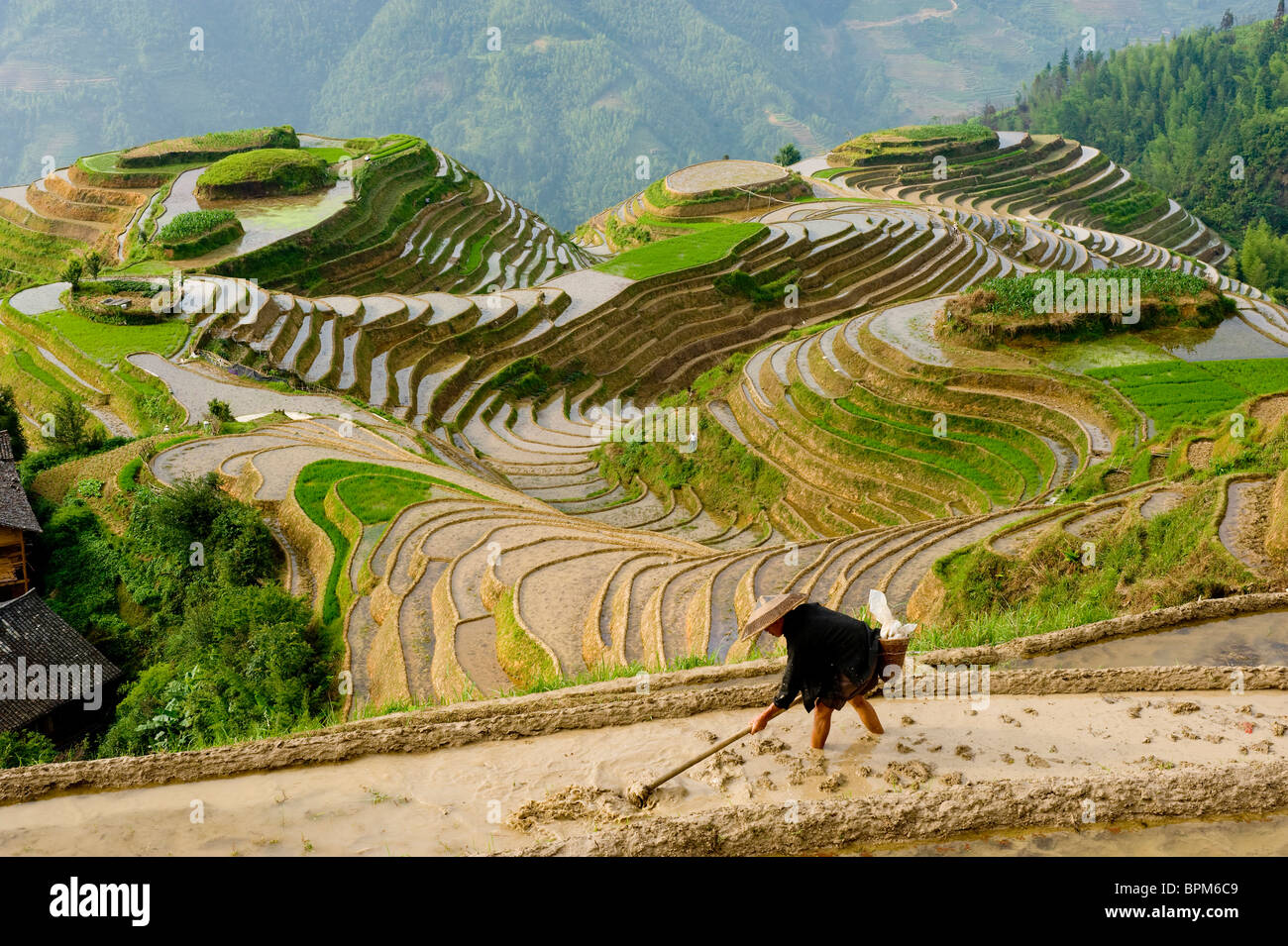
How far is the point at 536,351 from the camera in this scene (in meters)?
31.2

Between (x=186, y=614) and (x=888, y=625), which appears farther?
(x=186, y=614)

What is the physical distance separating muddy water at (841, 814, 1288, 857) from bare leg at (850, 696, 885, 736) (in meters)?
1.10

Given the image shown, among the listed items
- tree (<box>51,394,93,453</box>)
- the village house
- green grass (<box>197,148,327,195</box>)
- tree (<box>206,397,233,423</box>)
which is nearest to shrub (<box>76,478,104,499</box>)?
tree (<box>51,394,93,453</box>)

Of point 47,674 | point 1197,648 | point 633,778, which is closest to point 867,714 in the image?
point 633,778

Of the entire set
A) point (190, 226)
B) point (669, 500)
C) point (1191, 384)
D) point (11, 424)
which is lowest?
point (669, 500)

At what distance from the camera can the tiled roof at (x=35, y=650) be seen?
44.6 feet

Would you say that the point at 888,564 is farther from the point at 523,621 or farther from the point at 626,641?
the point at 523,621

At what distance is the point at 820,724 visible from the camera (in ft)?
19.3

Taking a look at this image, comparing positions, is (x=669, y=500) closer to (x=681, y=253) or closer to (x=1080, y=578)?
(x=1080, y=578)

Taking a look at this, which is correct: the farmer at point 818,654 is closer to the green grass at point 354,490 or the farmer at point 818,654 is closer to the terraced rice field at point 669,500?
the terraced rice field at point 669,500

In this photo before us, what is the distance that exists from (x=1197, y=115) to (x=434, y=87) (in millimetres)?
131184

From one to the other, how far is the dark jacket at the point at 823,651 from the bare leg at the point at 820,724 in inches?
10.7

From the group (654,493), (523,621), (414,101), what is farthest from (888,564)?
(414,101)

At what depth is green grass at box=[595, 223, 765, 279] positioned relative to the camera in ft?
118
